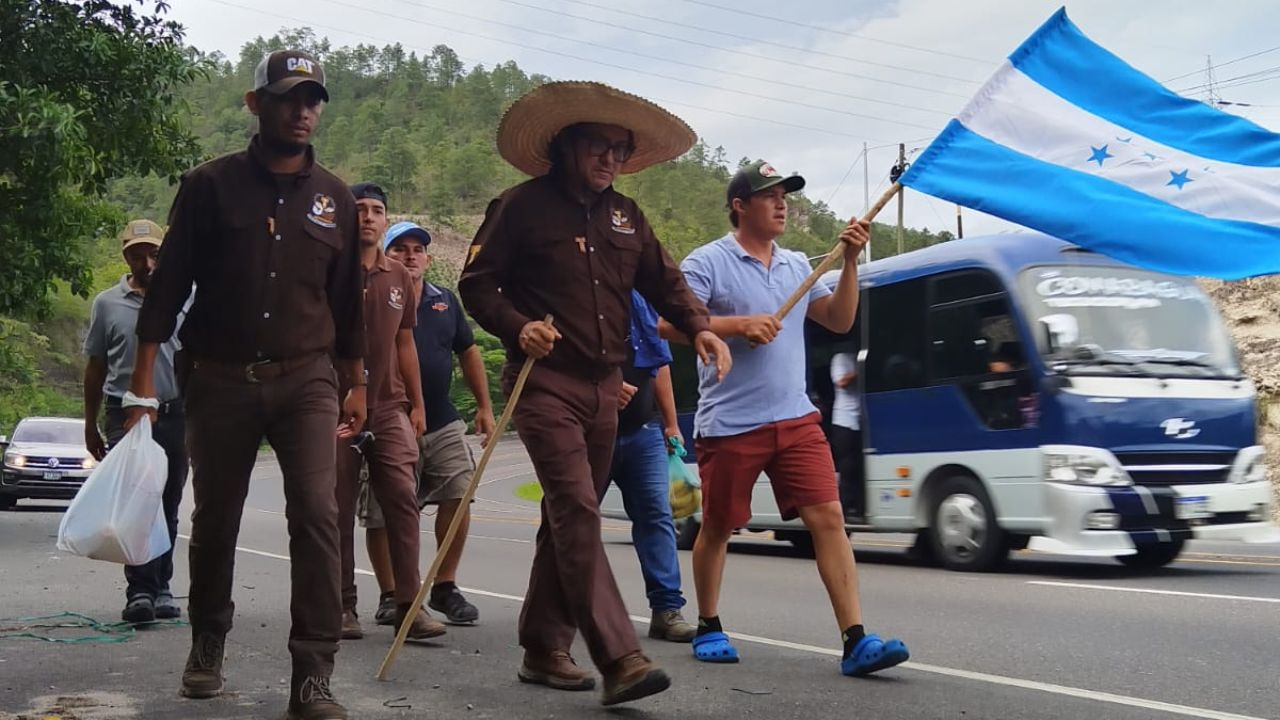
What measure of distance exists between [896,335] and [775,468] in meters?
7.57

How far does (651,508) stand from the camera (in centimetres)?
748

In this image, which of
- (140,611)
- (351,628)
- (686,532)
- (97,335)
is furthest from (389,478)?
(686,532)

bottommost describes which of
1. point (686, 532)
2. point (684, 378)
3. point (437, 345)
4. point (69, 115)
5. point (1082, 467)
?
point (686, 532)

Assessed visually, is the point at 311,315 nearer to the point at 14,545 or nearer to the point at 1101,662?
the point at 1101,662

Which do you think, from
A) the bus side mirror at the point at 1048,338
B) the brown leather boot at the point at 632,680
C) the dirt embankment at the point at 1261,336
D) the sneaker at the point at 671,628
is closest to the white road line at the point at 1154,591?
the bus side mirror at the point at 1048,338

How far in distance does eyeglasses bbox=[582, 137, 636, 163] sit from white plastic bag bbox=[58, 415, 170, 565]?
1999mm

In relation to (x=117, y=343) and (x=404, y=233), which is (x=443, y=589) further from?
(x=117, y=343)

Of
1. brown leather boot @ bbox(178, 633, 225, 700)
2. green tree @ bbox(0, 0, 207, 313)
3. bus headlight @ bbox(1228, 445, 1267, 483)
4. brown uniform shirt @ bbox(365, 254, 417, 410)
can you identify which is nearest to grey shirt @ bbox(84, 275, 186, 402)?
green tree @ bbox(0, 0, 207, 313)

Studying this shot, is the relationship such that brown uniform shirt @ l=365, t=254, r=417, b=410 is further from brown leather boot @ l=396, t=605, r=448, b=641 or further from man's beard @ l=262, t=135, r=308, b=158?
man's beard @ l=262, t=135, r=308, b=158

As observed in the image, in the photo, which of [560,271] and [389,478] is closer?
[560,271]

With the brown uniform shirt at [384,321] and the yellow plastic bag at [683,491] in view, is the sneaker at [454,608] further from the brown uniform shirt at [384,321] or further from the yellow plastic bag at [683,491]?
the yellow plastic bag at [683,491]

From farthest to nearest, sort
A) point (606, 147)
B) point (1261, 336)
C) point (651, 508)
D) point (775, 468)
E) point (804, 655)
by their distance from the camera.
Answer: point (1261, 336) → point (651, 508) → point (804, 655) → point (775, 468) → point (606, 147)

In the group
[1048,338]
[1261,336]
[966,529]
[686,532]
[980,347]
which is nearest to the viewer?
[1048,338]

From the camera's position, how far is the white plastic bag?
5.69 m
